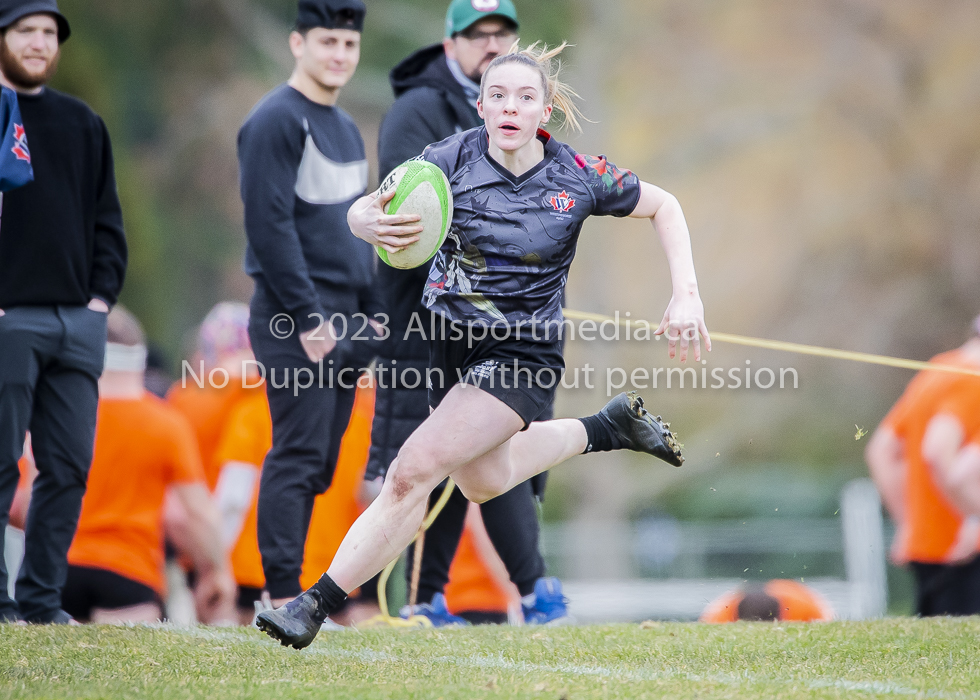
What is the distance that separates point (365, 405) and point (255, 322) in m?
2.38

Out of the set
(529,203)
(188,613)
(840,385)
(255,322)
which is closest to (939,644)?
(529,203)

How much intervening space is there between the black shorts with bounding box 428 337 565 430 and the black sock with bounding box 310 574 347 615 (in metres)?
0.84

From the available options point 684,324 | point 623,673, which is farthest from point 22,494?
point 684,324

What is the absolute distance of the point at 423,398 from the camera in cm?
561

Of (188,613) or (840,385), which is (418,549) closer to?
(188,613)

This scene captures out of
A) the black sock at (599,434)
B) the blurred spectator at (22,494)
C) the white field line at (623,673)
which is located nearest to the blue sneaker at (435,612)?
the white field line at (623,673)

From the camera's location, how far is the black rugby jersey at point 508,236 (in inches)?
172

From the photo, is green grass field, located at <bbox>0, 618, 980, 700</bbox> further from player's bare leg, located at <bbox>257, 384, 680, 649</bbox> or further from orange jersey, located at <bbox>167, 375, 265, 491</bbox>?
orange jersey, located at <bbox>167, 375, 265, 491</bbox>

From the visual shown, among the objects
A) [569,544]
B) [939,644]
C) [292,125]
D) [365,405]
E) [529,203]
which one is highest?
[292,125]

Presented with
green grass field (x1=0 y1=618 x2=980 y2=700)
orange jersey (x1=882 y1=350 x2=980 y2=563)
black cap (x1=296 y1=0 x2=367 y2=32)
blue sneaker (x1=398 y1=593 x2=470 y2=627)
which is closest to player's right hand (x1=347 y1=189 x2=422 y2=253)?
green grass field (x1=0 y1=618 x2=980 y2=700)

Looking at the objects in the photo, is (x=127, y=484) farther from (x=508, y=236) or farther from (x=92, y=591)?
(x=508, y=236)

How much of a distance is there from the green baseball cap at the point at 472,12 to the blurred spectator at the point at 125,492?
2.44 m

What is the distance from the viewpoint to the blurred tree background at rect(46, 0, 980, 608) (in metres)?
18.0

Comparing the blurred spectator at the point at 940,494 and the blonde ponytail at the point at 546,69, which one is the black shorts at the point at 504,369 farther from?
→ the blurred spectator at the point at 940,494
